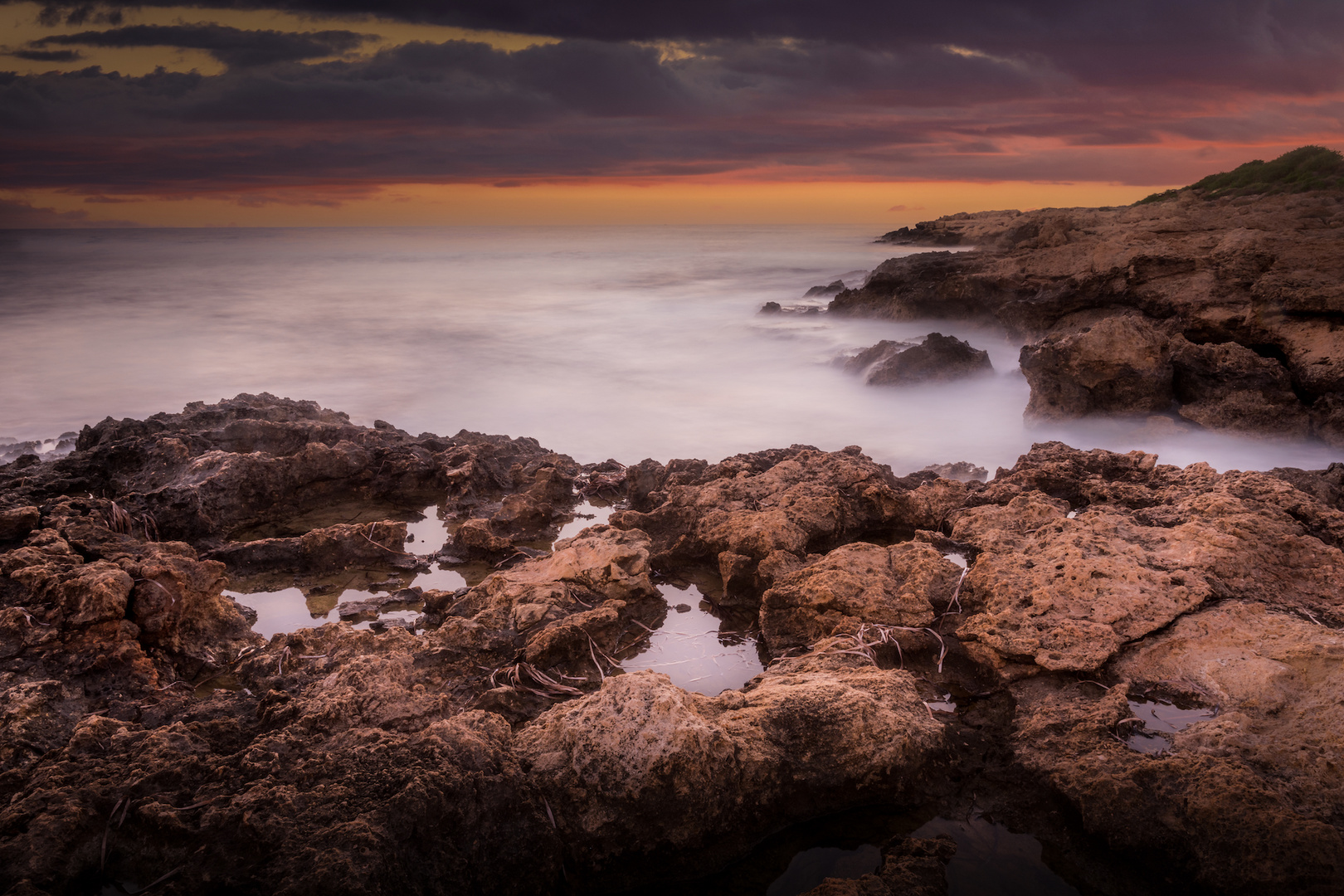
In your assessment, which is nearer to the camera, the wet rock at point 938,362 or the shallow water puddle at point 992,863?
the shallow water puddle at point 992,863

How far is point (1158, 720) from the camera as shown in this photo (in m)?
2.42

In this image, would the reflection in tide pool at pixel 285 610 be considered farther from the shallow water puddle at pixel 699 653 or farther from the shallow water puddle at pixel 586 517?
the shallow water puddle at pixel 699 653

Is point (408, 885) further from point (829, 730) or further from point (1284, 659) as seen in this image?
point (1284, 659)

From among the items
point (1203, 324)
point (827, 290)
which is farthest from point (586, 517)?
point (827, 290)

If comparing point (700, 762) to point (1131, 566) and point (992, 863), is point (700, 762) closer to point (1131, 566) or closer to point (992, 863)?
point (992, 863)

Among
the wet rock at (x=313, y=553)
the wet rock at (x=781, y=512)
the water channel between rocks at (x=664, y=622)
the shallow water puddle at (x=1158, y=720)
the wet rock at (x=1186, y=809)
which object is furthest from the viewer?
the wet rock at (x=313, y=553)

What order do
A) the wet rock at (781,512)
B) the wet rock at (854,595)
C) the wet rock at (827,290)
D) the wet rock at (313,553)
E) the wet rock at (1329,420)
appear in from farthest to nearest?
the wet rock at (827,290), the wet rock at (1329,420), the wet rock at (313,553), the wet rock at (781,512), the wet rock at (854,595)

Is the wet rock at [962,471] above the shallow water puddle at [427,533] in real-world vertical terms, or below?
above

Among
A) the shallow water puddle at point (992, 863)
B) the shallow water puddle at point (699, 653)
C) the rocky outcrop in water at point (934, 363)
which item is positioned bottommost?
the shallow water puddle at point (699, 653)

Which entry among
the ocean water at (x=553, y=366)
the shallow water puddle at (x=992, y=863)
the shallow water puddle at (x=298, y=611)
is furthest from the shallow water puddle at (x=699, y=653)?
the ocean water at (x=553, y=366)

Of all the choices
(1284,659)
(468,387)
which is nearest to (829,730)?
(1284,659)

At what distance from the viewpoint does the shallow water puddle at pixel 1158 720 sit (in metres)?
2.33

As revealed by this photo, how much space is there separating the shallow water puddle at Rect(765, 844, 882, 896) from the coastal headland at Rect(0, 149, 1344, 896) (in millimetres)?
102

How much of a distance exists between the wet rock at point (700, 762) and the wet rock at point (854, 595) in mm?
625
